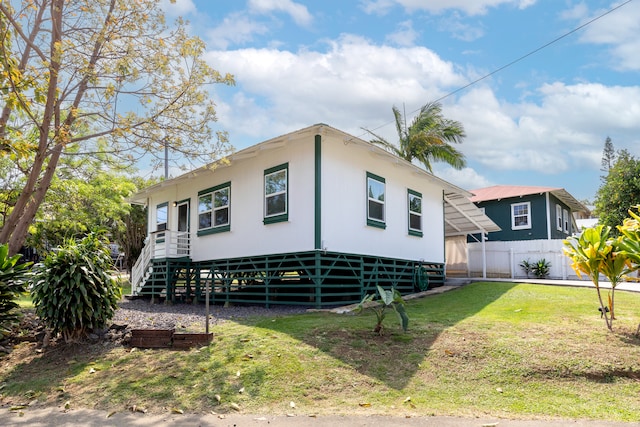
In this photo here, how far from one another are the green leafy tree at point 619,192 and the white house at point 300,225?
8837 mm

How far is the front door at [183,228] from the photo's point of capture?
16.1 m

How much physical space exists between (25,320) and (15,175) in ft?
23.7

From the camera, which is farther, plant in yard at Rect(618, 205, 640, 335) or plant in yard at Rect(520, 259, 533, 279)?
plant in yard at Rect(520, 259, 533, 279)

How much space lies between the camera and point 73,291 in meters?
7.91

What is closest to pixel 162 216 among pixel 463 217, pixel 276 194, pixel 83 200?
pixel 83 200

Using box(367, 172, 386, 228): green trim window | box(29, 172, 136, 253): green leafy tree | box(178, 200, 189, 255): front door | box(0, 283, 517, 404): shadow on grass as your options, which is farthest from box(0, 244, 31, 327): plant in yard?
box(367, 172, 386, 228): green trim window

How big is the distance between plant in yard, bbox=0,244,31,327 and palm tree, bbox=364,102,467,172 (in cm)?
2037

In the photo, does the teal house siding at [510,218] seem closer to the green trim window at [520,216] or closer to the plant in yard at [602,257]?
the green trim window at [520,216]

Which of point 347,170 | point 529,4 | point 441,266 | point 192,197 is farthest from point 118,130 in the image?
point 441,266

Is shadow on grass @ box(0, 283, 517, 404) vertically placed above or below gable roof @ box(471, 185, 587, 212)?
below

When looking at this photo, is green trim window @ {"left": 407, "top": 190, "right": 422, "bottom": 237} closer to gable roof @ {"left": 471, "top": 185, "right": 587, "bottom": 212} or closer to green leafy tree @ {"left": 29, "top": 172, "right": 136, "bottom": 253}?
green leafy tree @ {"left": 29, "top": 172, "right": 136, "bottom": 253}

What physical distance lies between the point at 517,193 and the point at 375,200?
15.3m

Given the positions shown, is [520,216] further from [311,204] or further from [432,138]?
[311,204]

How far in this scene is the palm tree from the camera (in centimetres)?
2559
